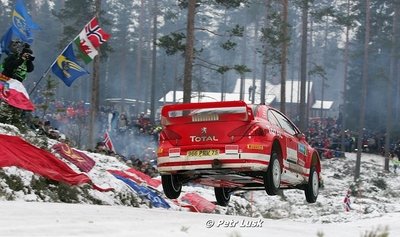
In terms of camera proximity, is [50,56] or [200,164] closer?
[200,164]

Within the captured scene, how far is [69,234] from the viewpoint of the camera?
5953mm

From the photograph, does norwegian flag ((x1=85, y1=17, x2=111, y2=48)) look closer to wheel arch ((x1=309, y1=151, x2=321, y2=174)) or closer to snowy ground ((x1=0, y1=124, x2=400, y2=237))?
snowy ground ((x1=0, y1=124, x2=400, y2=237))

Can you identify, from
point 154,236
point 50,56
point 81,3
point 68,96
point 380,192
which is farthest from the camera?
point 68,96

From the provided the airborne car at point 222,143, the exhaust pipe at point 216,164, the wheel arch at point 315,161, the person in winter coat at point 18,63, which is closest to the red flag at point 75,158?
the person in winter coat at point 18,63

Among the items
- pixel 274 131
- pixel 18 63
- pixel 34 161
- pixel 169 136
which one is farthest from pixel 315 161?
pixel 18 63

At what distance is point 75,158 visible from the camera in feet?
43.9

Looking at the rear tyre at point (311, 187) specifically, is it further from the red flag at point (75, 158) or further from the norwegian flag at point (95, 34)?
the norwegian flag at point (95, 34)

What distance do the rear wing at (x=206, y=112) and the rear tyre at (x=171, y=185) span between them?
116 cm

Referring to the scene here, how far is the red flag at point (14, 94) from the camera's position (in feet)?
42.6

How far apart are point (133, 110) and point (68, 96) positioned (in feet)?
31.5

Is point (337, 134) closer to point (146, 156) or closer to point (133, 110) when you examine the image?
point (146, 156)

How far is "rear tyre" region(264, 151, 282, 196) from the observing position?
407 inches

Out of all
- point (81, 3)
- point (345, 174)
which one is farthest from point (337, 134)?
point (81, 3)

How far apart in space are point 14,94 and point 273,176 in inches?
231
